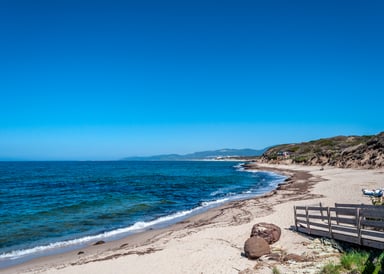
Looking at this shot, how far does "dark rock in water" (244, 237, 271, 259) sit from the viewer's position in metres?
12.0

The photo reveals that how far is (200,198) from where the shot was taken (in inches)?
1436

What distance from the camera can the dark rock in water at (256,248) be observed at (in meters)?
12.0

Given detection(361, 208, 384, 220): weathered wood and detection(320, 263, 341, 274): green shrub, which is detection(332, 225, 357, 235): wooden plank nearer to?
detection(361, 208, 384, 220): weathered wood

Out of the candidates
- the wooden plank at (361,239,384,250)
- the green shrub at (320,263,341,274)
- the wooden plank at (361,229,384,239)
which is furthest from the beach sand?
the wooden plank at (361,229,384,239)

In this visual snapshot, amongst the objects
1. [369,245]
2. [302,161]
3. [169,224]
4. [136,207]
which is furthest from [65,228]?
[302,161]

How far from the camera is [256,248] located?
478 inches

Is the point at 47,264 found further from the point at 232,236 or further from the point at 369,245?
the point at 369,245

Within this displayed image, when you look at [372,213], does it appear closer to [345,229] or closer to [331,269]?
[345,229]

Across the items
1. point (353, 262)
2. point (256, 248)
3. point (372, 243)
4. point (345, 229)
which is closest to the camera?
point (353, 262)

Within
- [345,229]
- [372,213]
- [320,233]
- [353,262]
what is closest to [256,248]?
[320,233]

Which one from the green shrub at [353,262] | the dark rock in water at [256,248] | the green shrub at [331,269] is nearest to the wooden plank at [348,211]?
the green shrub at [353,262]

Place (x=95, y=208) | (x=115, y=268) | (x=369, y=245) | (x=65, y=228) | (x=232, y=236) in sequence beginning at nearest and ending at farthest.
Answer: (x=369, y=245) < (x=115, y=268) < (x=232, y=236) < (x=65, y=228) < (x=95, y=208)

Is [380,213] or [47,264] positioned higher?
[380,213]

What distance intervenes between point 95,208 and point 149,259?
17198 millimetres
